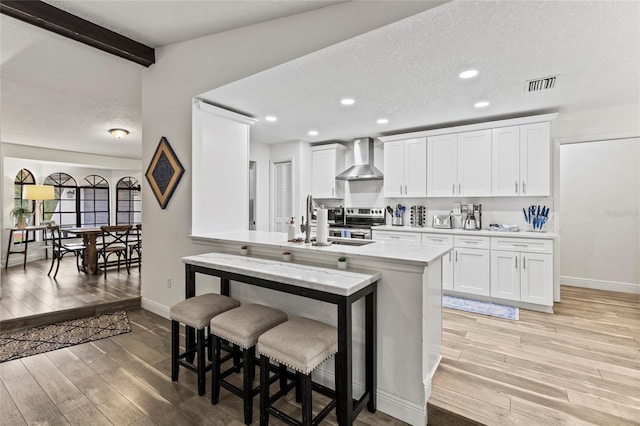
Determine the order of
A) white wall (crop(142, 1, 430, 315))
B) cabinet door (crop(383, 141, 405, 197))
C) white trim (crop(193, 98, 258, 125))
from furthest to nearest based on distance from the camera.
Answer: cabinet door (crop(383, 141, 405, 197)) < white trim (crop(193, 98, 258, 125)) < white wall (crop(142, 1, 430, 315))

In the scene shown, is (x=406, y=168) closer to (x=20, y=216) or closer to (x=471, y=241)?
(x=471, y=241)

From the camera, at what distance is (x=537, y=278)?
3.60m

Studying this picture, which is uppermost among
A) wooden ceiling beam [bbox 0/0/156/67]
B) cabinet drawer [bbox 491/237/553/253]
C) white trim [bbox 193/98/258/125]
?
wooden ceiling beam [bbox 0/0/156/67]

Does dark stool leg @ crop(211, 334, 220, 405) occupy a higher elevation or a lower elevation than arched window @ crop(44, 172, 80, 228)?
lower

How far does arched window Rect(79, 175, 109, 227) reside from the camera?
826cm

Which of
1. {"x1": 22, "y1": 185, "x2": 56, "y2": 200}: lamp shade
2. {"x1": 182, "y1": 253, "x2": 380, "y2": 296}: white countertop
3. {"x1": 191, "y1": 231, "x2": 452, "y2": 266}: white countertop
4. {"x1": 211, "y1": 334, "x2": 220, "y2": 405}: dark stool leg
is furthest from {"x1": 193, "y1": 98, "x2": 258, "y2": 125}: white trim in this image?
{"x1": 22, "y1": 185, "x2": 56, "y2": 200}: lamp shade

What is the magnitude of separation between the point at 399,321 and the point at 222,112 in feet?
9.50

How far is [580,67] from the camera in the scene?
2.66 metres

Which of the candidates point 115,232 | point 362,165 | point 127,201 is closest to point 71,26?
point 115,232

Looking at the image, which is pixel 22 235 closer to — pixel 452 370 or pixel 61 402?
pixel 61 402

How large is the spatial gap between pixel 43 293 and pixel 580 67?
663 centimetres

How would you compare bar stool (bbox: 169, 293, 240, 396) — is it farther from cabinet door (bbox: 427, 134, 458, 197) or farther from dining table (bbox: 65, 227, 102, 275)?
dining table (bbox: 65, 227, 102, 275)

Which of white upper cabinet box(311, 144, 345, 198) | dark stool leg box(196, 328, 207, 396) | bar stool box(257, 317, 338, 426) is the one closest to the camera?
bar stool box(257, 317, 338, 426)

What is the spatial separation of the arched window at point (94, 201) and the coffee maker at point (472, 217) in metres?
9.30
